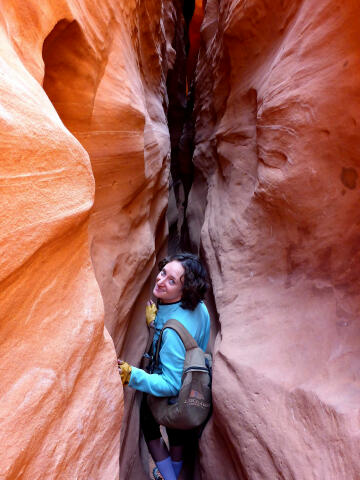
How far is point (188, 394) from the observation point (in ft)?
6.99

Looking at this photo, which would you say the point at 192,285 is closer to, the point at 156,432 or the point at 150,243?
the point at 150,243

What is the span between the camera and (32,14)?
3.79 feet

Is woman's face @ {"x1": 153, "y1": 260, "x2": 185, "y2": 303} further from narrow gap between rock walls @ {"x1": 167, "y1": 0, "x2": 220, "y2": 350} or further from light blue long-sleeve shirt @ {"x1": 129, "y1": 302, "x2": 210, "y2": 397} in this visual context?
narrow gap between rock walls @ {"x1": 167, "y1": 0, "x2": 220, "y2": 350}

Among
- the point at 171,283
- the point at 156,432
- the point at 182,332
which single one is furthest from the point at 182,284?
the point at 156,432

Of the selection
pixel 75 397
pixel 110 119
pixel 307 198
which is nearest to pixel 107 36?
pixel 110 119

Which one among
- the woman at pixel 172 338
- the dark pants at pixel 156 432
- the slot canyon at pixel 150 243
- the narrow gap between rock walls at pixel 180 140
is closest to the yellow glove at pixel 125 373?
the woman at pixel 172 338

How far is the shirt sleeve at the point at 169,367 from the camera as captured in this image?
6.81ft

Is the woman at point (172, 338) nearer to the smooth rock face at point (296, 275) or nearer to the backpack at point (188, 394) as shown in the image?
the backpack at point (188, 394)

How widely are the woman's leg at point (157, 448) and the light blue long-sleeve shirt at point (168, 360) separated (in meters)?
0.75

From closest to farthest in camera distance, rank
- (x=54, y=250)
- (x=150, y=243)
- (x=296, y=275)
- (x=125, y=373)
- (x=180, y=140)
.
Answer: (x=54, y=250)
(x=125, y=373)
(x=296, y=275)
(x=150, y=243)
(x=180, y=140)

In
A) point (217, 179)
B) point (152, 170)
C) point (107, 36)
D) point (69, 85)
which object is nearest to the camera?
point (69, 85)

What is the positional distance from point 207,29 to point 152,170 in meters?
4.03

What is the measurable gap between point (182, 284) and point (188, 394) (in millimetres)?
748

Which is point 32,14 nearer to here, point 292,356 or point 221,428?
point 292,356
